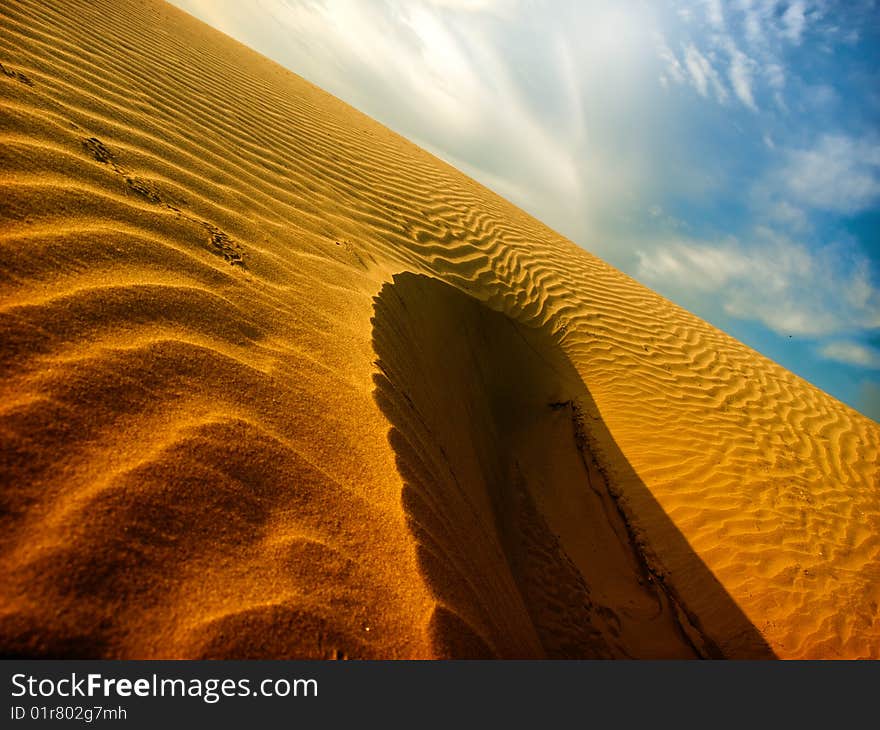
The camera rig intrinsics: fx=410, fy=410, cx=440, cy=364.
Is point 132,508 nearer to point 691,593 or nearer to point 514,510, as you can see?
point 514,510

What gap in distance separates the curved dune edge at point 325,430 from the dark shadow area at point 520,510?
0.08 feet

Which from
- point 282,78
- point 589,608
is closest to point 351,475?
point 589,608

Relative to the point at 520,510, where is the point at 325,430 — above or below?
above

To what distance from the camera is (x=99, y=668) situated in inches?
31.5

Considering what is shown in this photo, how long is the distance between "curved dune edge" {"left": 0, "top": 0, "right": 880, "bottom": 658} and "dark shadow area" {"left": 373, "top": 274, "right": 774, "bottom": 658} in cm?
2

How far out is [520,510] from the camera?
354 cm

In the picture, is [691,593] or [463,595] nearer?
[463,595]

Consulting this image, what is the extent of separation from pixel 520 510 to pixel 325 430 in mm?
2527

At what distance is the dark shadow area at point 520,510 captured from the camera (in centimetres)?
160

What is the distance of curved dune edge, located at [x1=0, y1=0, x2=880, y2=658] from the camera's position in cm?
96

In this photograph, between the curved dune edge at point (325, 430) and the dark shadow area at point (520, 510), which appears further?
the dark shadow area at point (520, 510)

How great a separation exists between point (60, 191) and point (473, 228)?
234 inches

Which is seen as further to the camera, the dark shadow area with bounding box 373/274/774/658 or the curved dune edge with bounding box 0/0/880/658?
the dark shadow area with bounding box 373/274/774/658

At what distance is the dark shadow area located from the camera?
1.60 m
